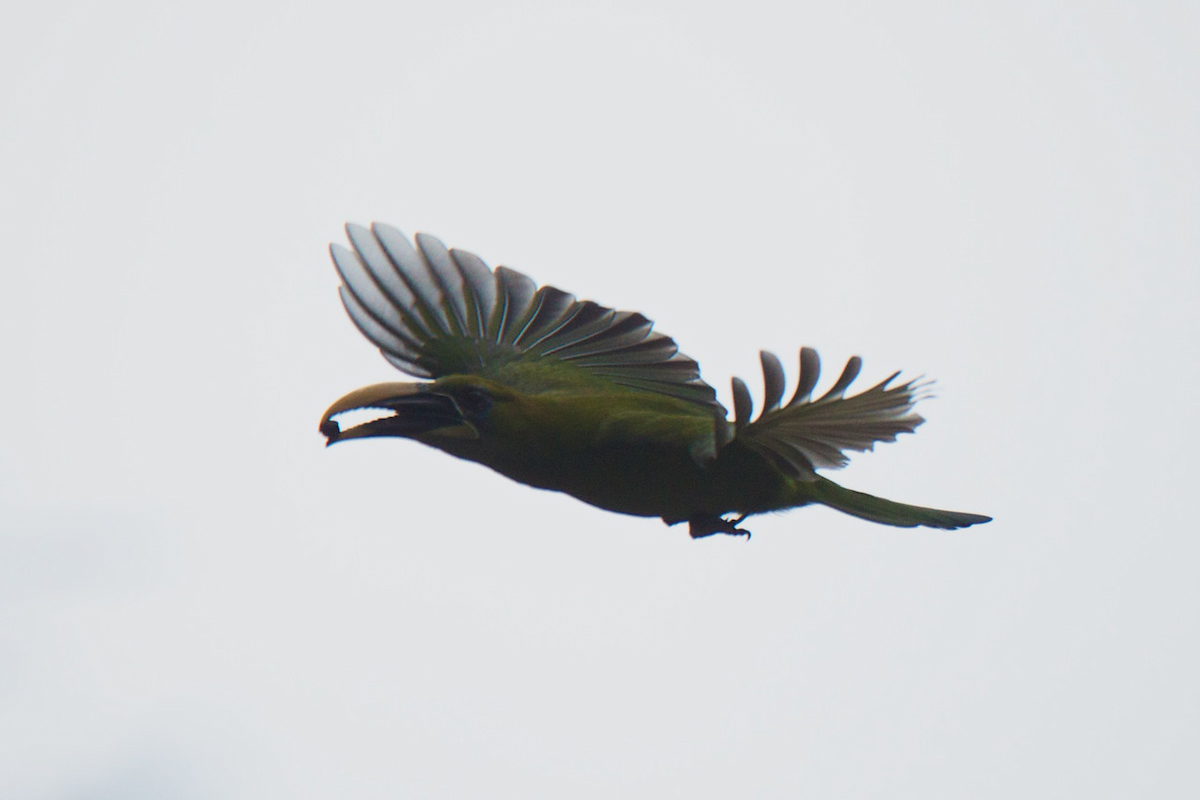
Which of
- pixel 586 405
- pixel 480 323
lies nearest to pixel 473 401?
pixel 586 405

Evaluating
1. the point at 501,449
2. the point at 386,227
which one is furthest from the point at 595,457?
the point at 386,227

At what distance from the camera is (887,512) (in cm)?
548

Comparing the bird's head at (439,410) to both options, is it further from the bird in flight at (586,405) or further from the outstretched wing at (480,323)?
the outstretched wing at (480,323)

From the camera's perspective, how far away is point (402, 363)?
19.0 feet

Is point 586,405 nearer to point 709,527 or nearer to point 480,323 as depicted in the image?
point 709,527

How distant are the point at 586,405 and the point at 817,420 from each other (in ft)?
2.92

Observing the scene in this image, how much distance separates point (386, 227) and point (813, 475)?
2364 millimetres

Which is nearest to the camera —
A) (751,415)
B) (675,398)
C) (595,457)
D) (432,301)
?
(751,415)

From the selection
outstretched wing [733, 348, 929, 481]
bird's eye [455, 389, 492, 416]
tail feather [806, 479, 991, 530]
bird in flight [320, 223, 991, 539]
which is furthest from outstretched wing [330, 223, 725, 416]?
outstretched wing [733, 348, 929, 481]

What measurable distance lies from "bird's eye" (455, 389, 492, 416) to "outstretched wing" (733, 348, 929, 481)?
996 millimetres

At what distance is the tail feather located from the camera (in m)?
5.36

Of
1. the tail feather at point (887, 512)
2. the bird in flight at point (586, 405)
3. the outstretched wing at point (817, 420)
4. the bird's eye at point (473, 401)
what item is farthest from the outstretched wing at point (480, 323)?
the outstretched wing at point (817, 420)

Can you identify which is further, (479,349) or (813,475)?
(479,349)

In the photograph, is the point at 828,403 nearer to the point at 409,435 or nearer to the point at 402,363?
the point at 409,435
